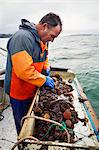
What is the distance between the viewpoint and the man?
2.77m

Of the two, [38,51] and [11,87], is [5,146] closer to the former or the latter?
[11,87]

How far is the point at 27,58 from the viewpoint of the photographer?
9.04ft

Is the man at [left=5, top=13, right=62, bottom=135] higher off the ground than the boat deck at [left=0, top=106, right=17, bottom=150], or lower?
higher

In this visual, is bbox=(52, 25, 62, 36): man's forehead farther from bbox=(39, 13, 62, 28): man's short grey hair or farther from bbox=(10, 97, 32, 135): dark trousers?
bbox=(10, 97, 32, 135): dark trousers

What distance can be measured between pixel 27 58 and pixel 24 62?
0.07 meters

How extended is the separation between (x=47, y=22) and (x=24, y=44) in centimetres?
46

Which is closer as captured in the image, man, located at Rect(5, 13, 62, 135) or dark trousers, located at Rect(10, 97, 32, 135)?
man, located at Rect(5, 13, 62, 135)

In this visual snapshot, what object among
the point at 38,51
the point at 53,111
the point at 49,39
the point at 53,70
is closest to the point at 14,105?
the point at 53,111

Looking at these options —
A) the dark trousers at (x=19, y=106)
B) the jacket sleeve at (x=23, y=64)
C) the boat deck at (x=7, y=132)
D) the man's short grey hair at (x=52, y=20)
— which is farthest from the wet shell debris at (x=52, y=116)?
the boat deck at (x=7, y=132)

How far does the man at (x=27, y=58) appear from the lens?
9.08 ft

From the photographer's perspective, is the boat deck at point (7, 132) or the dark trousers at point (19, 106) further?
the boat deck at point (7, 132)

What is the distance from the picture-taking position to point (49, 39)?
3090 millimetres

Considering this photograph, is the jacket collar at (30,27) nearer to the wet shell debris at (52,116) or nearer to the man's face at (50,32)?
the man's face at (50,32)

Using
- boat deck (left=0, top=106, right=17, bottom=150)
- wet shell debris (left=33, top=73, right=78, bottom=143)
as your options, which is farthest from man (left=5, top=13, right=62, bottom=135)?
boat deck (left=0, top=106, right=17, bottom=150)
